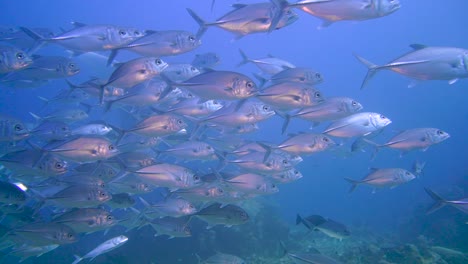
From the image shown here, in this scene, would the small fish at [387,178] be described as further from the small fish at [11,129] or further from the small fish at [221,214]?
the small fish at [11,129]

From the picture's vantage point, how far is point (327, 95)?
220ft

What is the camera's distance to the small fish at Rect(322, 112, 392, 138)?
6586 millimetres

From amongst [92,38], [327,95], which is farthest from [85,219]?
[327,95]

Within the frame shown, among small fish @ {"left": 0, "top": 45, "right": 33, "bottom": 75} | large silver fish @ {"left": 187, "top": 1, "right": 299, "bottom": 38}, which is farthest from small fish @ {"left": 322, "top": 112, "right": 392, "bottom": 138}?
small fish @ {"left": 0, "top": 45, "right": 33, "bottom": 75}

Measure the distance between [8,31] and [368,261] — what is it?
39.6ft

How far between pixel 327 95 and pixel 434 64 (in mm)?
65306

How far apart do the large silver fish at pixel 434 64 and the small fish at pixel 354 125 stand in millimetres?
2105

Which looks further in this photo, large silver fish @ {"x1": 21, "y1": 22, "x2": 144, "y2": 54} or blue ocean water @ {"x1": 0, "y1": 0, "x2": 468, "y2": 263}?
blue ocean water @ {"x1": 0, "y1": 0, "x2": 468, "y2": 263}

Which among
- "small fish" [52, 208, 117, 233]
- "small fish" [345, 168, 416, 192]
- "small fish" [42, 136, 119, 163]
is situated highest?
"small fish" [42, 136, 119, 163]

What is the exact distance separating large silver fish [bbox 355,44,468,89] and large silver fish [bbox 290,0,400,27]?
31.6 inches

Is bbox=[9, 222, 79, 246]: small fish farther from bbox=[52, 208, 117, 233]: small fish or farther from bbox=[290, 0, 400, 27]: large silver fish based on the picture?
bbox=[290, 0, 400, 27]: large silver fish

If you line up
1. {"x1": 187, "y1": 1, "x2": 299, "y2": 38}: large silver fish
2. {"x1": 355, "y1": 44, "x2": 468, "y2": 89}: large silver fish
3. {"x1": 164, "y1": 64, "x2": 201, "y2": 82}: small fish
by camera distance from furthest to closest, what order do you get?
1. {"x1": 164, "y1": 64, "x2": 201, "y2": 82}: small fish
2. {"x1": 187, "y1": 1, "x2": 299, "y2": 38}: large silver fish
3. {"x1": 355, "y1": 44, "x2": 468, "y2": 89}: large silver fish

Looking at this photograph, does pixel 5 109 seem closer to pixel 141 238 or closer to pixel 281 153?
pixel 141 238

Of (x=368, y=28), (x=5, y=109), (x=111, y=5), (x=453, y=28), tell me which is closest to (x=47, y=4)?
(x=111, y=5)
